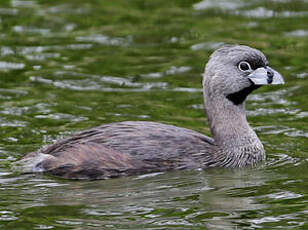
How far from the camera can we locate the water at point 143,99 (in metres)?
10.0

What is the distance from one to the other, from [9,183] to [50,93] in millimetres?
4033

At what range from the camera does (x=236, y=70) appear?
11.9m

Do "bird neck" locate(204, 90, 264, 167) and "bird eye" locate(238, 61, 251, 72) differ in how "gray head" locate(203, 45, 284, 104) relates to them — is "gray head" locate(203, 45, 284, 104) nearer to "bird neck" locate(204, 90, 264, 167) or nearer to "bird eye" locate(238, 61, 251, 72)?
"bird eye" locate(238, 61, 251, 72)

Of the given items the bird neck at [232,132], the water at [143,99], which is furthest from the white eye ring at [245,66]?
the water at [143,99]

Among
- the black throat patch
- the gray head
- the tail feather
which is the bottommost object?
the tail feather

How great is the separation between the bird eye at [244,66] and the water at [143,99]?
4.04 feet

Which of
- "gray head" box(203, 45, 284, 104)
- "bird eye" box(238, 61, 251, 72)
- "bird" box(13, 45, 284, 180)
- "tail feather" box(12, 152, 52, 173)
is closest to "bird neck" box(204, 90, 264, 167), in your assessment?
"bird" box(13, 45, 284, 180)

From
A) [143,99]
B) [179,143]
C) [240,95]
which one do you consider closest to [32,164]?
[179,143]

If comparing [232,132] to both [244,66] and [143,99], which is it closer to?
[244,66]

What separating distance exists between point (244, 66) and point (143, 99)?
328 cm

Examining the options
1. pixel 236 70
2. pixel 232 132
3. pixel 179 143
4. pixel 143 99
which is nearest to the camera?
pixel 179 143

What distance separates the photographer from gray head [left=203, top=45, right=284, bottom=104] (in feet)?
38.9

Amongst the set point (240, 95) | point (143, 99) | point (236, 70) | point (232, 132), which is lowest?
point (232, 132)

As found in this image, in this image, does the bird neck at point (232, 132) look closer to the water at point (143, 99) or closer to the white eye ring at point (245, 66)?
the water at point (143, 99)
